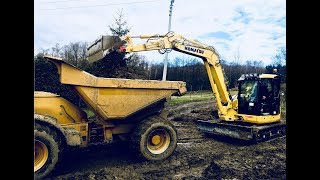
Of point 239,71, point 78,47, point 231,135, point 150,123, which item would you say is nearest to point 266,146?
point 231,135

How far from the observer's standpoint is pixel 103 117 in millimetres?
5625

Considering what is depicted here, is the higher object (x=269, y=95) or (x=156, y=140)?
(x=269, y=95)

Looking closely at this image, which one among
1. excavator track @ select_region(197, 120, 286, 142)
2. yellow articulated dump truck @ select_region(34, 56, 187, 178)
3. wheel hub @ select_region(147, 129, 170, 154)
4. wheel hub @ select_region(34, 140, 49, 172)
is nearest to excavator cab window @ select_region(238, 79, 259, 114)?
excavator track @ select_region(197, 120, 286, 142)

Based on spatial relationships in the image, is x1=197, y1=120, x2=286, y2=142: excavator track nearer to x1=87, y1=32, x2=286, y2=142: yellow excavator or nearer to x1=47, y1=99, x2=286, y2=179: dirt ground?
x1=87, y1=32, x2=286, y2=142: yellow excavator

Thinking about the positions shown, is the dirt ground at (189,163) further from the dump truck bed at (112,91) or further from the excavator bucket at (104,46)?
the excavator bucket at (104,46)

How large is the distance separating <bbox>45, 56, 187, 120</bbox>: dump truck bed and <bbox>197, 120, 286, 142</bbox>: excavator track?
263 centimetres

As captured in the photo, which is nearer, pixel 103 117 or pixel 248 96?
pixel 103 117

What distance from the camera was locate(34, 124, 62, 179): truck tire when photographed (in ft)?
15.1

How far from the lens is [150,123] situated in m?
5.95

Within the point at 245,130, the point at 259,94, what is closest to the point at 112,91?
the point at 245,130

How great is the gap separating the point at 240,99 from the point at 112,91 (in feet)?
14.3

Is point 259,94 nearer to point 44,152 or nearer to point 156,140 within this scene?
point 156,140
